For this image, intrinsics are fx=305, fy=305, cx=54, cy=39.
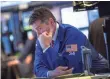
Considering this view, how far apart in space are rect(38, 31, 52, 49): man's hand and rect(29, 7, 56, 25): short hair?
102 mm

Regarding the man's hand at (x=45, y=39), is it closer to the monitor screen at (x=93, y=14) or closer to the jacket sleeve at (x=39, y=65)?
the jacket sleeve at (x=39, y=65)

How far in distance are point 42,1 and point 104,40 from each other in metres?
0.54

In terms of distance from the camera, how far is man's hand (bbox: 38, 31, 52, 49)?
2.04 meters

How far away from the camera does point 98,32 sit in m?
2.03

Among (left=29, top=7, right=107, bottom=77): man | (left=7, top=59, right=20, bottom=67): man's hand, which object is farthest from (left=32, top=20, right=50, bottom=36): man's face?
(left=7, top=59, right=20, bottom=67): man's hand

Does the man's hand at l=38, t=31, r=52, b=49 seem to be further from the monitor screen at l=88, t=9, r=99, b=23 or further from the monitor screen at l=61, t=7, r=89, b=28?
the monitor screen at l=88, t=9, r=99, b=23

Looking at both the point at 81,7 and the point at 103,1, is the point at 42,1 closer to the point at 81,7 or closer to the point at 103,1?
the point at 81,7

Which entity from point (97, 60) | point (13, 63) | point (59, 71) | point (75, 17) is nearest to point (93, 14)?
point (75, 17)

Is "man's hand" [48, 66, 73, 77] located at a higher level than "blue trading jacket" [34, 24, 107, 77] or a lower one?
lower

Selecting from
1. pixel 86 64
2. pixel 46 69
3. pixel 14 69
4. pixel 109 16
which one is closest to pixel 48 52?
pixel 46 69

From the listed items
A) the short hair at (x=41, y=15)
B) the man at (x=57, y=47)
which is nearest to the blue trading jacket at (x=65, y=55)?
the man at (x=57, y=47)

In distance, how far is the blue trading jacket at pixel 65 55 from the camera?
6.38 feet

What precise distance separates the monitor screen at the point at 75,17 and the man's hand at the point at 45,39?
147 mm

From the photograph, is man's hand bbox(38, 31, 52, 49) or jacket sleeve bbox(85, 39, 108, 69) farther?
man's hand bbox(38, 31, 52, 49)
